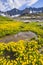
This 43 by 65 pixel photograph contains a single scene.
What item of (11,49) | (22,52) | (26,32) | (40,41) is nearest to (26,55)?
(22,52)

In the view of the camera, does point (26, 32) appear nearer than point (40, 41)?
No

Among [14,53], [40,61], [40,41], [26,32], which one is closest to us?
[40,61]

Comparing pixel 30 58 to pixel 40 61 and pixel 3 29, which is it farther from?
pixel 3 29

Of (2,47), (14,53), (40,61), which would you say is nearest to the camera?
(40,61)

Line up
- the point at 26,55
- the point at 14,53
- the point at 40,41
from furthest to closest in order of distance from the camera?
the point at 40,41 → the point at 14,53 → the point at 26,55

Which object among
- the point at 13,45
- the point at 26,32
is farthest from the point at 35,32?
the point at 13,45

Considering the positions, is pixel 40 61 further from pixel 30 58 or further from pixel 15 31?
pixel 15 31

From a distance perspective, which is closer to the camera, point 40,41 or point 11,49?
point 11,49

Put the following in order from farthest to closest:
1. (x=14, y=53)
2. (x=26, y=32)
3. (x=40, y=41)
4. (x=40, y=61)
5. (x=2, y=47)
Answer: (x=26, y=32) < (x=40, y=41) < (x=2, y=47) < (x=14, y=53) < (x=40, y=61)
